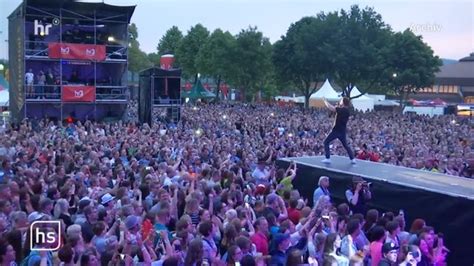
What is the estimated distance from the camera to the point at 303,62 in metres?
46.5

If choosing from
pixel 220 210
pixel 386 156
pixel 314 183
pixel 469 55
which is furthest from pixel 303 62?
pixel 469 55

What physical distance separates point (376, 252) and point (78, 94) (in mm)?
21816

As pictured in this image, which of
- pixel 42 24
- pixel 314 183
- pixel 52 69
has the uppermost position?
pixel 42 24

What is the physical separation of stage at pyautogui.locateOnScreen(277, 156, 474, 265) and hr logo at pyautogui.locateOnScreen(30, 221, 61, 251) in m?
6.00

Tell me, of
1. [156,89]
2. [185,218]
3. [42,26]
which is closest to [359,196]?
[185,218]

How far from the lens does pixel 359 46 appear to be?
4344cm

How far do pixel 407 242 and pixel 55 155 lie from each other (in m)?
8.38

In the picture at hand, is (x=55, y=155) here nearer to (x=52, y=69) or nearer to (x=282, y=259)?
(x=282, y=259)

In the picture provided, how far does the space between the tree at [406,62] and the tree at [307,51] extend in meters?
4.52

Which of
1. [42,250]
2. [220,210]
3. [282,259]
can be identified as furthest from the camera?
[220,210]

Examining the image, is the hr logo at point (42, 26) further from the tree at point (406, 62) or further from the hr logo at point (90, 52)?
the tree at point (406, 62)

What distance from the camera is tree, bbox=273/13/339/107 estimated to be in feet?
147

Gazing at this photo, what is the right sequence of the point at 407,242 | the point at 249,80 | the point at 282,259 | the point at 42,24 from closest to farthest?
the point at 282,259, the point at 407,242, the point at 42,24, the point at 249,80

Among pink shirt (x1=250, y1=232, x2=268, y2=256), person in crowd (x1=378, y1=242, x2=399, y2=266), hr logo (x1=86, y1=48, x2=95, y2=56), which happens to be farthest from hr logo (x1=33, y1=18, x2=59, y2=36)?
person in crowd (x1=378, y1=242, x2=399, y2=266)
